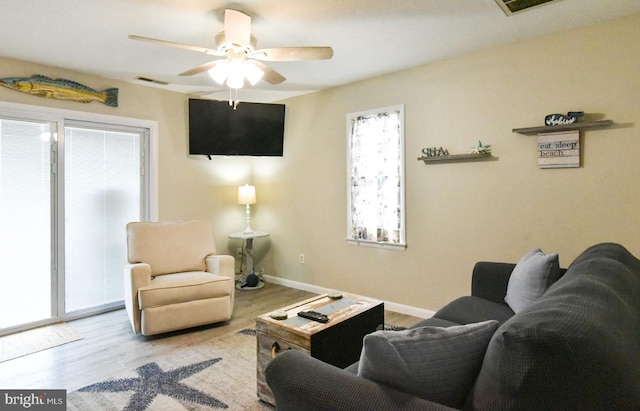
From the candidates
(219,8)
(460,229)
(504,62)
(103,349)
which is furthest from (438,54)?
(103,349)

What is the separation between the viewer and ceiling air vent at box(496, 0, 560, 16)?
7.52ft

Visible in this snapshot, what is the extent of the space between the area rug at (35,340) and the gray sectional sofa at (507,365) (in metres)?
2.76

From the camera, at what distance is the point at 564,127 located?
2672mm

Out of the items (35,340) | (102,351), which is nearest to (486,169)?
(102,351)

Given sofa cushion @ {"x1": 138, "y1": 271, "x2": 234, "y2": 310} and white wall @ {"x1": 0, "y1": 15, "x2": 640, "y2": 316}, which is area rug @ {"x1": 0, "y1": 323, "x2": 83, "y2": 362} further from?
white wall @ {"x1": 0, "y1": 15, "x2": 640, "y2": 316}

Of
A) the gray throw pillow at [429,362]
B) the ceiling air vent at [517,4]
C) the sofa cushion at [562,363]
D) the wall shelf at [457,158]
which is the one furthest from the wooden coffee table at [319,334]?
the ceiling air vent at [517,4]

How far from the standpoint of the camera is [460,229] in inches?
130

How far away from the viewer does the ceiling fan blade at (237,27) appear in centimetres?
234

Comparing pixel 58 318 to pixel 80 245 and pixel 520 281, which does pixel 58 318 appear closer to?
pixel 80 245

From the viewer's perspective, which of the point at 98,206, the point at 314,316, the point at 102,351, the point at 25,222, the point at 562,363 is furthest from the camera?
the point at 98,206

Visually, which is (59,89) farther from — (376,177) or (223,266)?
(376,177)

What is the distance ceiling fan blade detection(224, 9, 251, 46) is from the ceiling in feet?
0.20

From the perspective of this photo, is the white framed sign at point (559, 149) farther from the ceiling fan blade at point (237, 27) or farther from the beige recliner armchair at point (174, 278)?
the beige recliner armchair at point (174, 278)

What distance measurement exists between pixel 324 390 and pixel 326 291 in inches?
131
